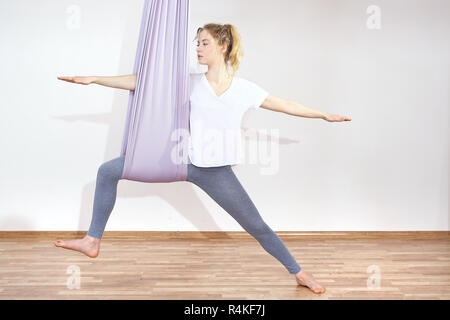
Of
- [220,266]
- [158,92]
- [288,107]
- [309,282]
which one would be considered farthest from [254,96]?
[220,266]

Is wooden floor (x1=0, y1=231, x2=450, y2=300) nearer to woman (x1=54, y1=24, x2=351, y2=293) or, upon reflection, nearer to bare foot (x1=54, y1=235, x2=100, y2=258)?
bare foot (x1=54, y1=235, x2=100, y2=258)

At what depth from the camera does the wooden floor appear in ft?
8.25

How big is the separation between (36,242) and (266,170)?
163 centimetres

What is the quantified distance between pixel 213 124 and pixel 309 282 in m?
0.91

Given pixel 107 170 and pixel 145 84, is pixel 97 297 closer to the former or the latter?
pixel 107 170

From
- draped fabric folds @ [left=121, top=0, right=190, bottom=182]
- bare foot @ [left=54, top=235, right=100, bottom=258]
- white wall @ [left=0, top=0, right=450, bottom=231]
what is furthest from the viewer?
white wall @ [left=0, top=0, right=450, bottom=231]

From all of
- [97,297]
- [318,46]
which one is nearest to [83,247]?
[97,297]

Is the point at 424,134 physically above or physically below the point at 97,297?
above

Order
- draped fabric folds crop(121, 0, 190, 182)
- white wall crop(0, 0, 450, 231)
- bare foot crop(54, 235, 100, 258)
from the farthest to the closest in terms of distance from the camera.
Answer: white wall crop(0, 0, 450, 231) → bare foot crop(54, 235, 100, 258) → draped fabric folds crop(121, 0, 190, 182)

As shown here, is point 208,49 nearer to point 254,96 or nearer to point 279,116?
point 254,96

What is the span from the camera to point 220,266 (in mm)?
2990

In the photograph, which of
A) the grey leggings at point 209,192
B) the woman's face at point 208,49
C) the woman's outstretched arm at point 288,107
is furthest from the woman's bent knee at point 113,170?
the woman's outstretched arm at point 288,107

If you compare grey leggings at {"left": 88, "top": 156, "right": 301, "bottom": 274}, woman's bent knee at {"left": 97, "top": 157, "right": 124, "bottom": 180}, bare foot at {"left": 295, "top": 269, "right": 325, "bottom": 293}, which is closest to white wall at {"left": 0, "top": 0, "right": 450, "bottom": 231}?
bare foot at {"left": 295, "top": 269, "right": 325, "bottom": 293}

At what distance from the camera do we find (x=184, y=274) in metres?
2.81
